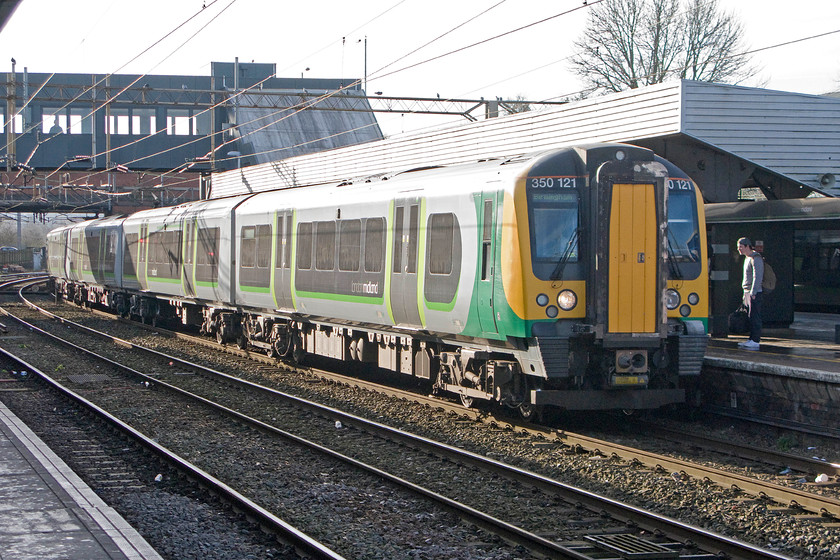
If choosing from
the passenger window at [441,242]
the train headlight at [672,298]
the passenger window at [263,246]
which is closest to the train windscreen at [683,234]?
the train headlight at [672,298]

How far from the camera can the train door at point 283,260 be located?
1653cm

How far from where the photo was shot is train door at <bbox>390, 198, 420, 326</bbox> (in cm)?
1249

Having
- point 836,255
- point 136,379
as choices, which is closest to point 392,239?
point 136,379

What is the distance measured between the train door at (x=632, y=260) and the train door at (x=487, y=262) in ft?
4.31

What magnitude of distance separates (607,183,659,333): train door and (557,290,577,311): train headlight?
40cm

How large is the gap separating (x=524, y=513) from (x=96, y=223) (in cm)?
2904

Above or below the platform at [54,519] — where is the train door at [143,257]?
above

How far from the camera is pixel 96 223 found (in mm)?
33562

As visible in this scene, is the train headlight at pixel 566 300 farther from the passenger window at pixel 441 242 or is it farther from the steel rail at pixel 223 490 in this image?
the steel rail at pixel 223 490

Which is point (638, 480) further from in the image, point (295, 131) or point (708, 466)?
point (295, 131)

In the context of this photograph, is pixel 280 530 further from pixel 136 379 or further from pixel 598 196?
pixel 136 379

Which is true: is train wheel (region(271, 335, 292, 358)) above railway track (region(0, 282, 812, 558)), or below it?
above

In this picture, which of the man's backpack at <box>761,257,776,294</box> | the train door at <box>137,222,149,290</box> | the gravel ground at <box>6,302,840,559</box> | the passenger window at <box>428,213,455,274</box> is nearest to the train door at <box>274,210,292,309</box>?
the gravel ground at <box>6,302,840,559</box>

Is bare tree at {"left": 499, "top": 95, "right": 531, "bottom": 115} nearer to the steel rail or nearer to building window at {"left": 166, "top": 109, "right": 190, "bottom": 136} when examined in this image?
the steel rail
